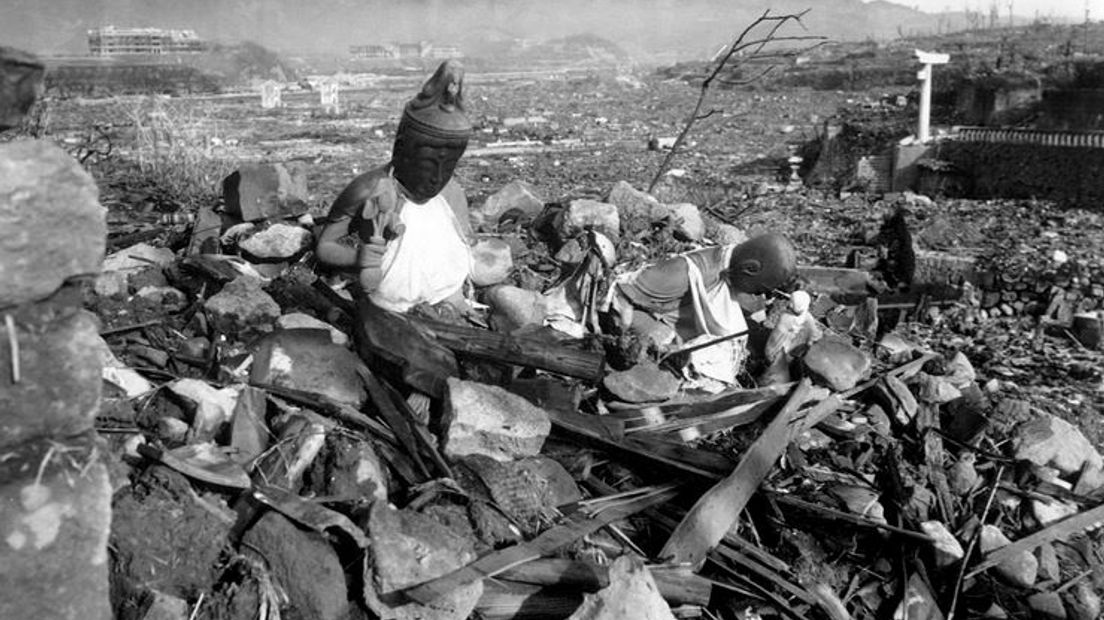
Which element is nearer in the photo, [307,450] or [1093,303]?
[307,450]

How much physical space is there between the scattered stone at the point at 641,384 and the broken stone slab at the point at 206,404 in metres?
1.57

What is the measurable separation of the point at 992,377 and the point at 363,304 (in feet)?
16.0

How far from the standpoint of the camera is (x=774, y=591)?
3211mm

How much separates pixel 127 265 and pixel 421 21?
95044 millimetres

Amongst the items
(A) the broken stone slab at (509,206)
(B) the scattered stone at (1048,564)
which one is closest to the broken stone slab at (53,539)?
(B) the scattered stone at (1048,564)

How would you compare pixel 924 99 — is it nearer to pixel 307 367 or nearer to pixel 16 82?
pixel 307 367

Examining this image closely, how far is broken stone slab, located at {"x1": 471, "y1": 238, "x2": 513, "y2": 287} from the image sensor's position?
16.5 ft

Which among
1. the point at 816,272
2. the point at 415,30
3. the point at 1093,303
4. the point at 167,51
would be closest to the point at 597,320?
the point at 816,272

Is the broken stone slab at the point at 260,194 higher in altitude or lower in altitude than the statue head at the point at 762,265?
higher

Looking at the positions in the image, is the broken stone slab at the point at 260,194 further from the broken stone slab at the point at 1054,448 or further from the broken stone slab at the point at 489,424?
the broken stone slab at the point at 1054,448

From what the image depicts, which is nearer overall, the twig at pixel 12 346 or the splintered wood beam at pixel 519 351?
the twig at pixel 12 346

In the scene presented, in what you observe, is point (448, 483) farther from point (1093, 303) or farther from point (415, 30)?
point (415, 30)

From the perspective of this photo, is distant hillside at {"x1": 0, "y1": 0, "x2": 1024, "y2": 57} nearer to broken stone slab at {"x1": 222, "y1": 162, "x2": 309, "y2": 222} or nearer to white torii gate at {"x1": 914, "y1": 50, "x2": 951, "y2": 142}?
white torii gate at {"x1": 914, "y1": 50, "x2": 951, "y2": 142}

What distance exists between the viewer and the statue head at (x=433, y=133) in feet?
13.1
